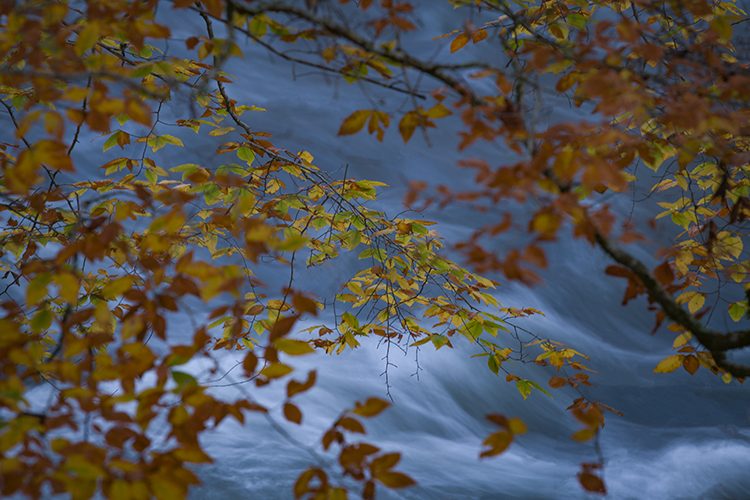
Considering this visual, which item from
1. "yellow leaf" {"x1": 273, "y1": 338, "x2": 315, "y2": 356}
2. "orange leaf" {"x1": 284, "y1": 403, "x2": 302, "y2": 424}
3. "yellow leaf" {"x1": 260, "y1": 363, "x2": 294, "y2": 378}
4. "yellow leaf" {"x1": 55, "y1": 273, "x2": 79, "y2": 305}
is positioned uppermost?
"yellow leaf" {"x1": 55, "y1": 273, "x2": 79, "y2": 305}

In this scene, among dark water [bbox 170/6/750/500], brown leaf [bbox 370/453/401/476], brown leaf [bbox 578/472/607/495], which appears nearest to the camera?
brown leaf [bbox 370/453/401/476]

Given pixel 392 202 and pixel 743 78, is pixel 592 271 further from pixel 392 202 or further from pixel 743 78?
pixel 743 78

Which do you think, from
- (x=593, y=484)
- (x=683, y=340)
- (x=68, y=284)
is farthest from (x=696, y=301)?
(x=68, y=284)

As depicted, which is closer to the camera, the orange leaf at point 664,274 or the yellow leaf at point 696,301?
the orange leaf at point 664,274

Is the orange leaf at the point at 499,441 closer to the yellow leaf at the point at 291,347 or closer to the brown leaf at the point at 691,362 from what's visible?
the yellow leaf at the point at 291,347

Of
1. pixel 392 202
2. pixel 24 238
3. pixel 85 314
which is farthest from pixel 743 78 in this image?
pixel 392 202

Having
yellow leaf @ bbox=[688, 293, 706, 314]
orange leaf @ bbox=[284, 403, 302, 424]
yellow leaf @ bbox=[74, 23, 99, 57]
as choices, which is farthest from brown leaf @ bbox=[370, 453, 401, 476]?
yellow leaf @ bbox=[688, 293, 706, 314]

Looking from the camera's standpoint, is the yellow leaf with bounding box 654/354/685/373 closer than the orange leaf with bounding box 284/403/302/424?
No

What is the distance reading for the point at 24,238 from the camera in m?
1.36

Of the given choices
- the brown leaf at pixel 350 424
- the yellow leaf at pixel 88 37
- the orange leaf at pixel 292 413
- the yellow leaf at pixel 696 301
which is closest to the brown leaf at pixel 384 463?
the brown leaf at pixel 350 424

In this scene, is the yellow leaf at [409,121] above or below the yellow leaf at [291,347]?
above

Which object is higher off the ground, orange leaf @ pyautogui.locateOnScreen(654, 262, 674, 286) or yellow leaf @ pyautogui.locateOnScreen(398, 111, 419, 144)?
yellow leaf @ pyautogui.locateOnScreen(398, 111, 419, 144)

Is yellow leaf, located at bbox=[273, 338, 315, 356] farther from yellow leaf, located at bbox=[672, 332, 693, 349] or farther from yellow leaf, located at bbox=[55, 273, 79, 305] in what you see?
yellow leaf, located at bbox=[672, 332, 693, 349]

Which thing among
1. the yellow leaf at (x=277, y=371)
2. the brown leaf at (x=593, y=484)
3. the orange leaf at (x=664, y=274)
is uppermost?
the orange leaf at (x=664, y=274)
